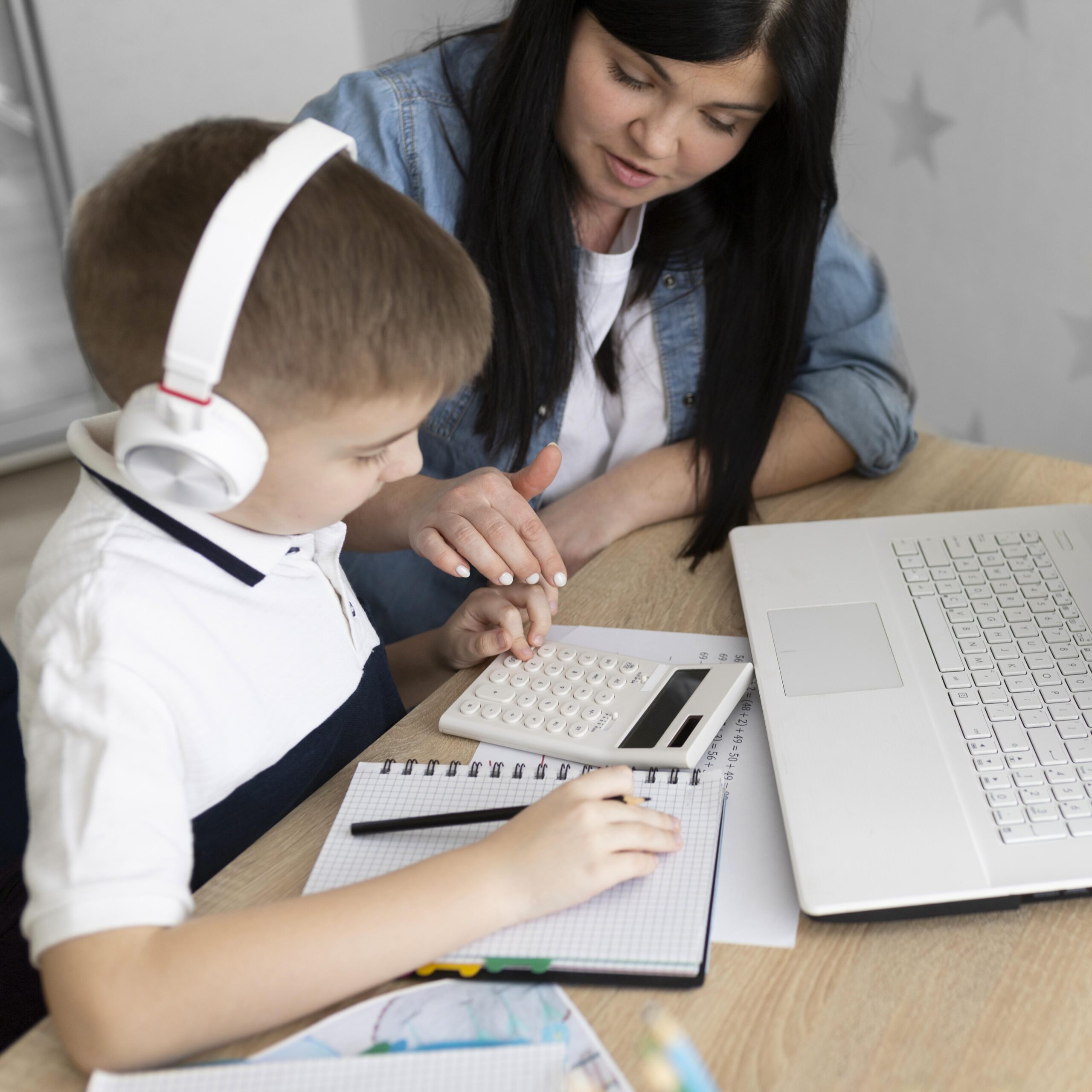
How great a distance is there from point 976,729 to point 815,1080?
0.87 ft

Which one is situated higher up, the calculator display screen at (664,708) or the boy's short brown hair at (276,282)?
the boy's short brown hair at (276,282)

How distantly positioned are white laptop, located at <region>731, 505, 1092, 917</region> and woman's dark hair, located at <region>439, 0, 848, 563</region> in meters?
0.16

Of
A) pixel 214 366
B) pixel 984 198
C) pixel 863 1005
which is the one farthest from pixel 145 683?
pixel 984 198

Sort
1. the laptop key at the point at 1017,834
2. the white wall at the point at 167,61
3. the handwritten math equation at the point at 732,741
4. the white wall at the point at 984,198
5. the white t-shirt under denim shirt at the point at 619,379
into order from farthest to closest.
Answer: the white wall at the point at 167,61, the white wall at the point at 984,198, the white t-shirt under denim shirt at the point at 619,379, the handwritten math equation at the point at 732,741, the laptop key at the point at 1017,834

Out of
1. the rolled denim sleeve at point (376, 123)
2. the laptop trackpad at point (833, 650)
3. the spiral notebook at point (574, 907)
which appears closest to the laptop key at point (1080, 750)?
the laptop trackpad at point (833, 650)

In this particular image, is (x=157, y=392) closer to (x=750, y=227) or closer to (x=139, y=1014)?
(x=139, y=1014)

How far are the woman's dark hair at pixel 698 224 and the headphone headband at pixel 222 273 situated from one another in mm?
483

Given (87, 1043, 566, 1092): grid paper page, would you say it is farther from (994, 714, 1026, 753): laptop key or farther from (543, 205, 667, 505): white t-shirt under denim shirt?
(543, 205, 667, 505): white t-shirt under denim shirt

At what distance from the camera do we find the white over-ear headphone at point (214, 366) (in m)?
0.50

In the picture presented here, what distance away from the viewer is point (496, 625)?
881mm

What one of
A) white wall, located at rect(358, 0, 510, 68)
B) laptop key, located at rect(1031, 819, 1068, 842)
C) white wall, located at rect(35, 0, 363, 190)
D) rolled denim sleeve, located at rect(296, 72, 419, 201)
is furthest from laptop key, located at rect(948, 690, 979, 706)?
white wall, located at rect(358, 0, 510, 68)

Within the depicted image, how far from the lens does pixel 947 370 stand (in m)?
2.29

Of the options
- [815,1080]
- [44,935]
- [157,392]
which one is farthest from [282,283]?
[815,1080]

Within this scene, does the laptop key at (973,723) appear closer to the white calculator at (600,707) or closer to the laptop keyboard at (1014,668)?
the laptop keyboard at (1014,668)
